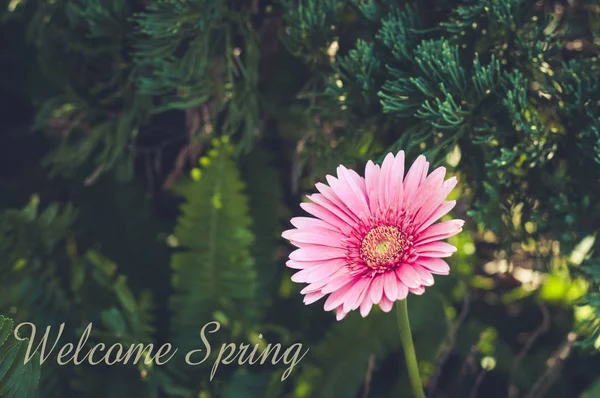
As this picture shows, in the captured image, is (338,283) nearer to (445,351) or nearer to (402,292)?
(402,292)

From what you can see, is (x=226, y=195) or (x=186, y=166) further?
(x=186, y=166)

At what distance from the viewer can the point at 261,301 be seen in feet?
4.95

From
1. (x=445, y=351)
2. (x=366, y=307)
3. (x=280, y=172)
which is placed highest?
(x=280, y=172)

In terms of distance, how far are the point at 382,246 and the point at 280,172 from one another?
823mm

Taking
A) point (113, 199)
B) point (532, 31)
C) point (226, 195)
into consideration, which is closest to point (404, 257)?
point (532, 31)

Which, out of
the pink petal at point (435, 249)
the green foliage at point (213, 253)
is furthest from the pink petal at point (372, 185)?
the green foliage at point (213, 253)

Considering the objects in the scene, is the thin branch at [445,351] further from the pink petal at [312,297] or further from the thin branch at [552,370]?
the pink petal at [312,297]

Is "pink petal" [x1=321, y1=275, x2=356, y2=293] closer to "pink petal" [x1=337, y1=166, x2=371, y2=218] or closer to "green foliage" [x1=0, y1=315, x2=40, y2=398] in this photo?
"pink petal" [x1=337, y1=166, x2=371, y2=218]

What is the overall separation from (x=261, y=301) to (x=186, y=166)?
44 cm

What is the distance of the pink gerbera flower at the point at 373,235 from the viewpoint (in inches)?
32.2

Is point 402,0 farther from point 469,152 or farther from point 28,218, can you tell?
point 28,218

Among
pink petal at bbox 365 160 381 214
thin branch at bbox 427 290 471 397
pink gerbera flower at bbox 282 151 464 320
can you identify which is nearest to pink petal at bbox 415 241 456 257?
pink gerbera flower at bbox 282 151 464 320

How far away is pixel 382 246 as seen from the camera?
920 millimetres

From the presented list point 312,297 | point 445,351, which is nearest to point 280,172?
point 445,351
